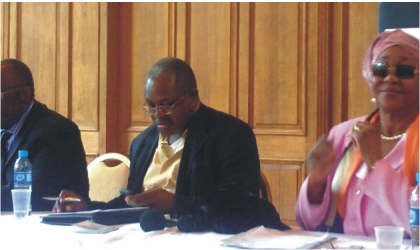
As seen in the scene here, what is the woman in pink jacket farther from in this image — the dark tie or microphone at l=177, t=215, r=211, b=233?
the dark tie

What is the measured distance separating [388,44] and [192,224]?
0.86 meters

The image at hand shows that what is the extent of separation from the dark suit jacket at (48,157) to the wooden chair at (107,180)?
0.10 metres

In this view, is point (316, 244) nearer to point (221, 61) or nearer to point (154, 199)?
point (154, 199)

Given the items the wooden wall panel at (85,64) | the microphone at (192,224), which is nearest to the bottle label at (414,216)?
the microphone at (192,224)

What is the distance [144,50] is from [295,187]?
1.44m

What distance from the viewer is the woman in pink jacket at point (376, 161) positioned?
76.1 inches

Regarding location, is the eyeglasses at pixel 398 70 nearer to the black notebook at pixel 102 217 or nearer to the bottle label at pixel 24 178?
the black notebook at pixel 102 217

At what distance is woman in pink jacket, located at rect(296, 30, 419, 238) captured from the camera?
1.93 metres

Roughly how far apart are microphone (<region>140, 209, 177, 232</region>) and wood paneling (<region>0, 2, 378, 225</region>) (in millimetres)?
2071

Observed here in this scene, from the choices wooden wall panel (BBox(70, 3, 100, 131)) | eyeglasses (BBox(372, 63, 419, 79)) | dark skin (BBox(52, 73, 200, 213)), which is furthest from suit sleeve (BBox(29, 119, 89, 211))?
wooden wall panel (BBox(70, 3, 100, 131))

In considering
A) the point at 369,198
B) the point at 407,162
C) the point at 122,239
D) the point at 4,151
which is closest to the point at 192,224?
the point at 122,239

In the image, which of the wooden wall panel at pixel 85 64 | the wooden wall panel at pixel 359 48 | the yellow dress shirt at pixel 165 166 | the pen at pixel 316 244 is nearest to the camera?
the pen at pixel 316 244

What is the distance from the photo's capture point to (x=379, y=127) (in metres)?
2.14

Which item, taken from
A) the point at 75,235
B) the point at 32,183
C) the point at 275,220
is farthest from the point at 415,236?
the point at 32,183
